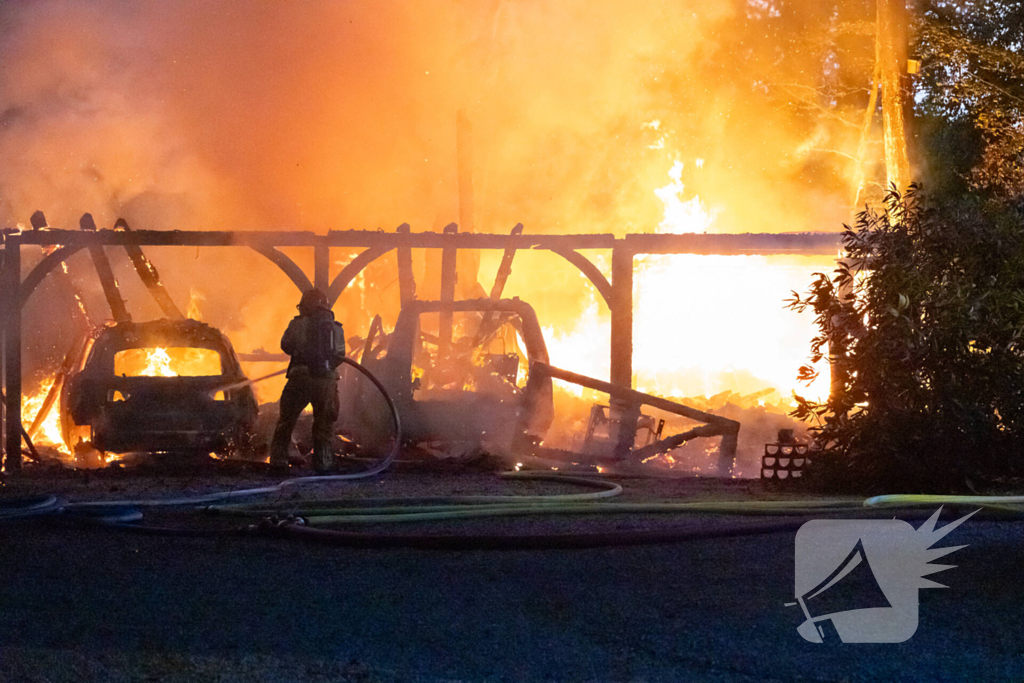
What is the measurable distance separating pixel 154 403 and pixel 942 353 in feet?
23.3

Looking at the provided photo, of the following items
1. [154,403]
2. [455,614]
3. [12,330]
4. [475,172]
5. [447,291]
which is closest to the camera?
[455,614]

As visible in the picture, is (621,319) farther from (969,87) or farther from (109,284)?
(969,87)

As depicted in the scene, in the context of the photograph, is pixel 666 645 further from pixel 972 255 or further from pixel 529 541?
pixel 972 255

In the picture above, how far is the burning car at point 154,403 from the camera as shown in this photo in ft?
30.4

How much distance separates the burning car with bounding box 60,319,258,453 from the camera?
9.27m

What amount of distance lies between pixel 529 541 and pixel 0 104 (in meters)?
15.5

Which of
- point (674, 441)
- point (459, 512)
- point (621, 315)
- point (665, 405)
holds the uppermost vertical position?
point (621, 315)


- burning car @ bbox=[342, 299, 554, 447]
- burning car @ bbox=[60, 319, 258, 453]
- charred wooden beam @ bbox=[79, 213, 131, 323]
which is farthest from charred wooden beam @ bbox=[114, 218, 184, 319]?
burning car @ bbox=[342, 299, 554, 447]

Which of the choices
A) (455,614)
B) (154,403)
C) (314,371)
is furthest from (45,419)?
(455,614)

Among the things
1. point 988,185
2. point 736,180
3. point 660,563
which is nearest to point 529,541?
point 660,563

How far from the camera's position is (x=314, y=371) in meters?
9.01

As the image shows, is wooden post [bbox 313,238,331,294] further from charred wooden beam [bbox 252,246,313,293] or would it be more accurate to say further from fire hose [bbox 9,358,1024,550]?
fire hose [bbox 9,358,1024,550]

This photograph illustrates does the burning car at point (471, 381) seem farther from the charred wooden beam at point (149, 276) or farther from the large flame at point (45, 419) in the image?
the large flame at point (45, 419)

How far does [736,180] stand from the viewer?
2447 centimetres
